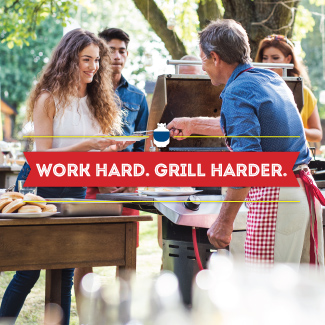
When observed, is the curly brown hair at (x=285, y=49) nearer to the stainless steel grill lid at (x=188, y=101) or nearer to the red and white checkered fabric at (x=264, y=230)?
the stainless steel grill lid at (x=188, y=101)

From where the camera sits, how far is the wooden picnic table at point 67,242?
2.09 metres

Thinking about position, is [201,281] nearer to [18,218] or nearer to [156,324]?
[156,324]

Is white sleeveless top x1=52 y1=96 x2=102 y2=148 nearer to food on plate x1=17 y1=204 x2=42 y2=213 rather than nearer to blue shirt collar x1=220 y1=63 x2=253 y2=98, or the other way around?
food on plate x1=17 y1=204 x2=42 y2=213

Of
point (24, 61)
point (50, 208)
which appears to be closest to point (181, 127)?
point (50, 208)

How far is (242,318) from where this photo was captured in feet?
1.59

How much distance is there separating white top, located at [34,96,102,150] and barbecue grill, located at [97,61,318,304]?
37cm

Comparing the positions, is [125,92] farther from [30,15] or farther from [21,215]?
[30,15]

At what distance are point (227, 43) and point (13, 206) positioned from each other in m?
1.09

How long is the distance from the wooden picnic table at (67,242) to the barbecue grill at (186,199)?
250mm

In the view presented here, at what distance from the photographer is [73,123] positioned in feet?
9.59

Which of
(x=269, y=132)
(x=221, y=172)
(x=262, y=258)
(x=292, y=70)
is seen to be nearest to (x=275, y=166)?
(x=269, y=132)

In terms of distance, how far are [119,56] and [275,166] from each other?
7.32 feet

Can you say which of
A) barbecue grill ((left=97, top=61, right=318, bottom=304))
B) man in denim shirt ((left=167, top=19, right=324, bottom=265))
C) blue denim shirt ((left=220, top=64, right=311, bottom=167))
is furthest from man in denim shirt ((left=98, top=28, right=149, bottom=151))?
blue denim shirt ((left=220, top=64, right=311, bottom=167))

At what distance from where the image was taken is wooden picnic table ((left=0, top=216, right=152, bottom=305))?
209 cm
